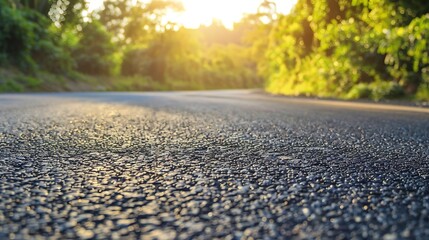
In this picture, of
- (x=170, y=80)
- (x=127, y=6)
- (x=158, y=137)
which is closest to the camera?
(x=158, y=137)

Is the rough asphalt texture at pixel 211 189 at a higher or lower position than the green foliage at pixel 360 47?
lower

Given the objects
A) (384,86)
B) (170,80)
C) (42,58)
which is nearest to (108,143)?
(384,86)

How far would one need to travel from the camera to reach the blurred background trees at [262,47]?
11578mm

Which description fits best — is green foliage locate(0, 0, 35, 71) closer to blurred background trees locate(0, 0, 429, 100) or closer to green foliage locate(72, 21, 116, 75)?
blurred background trees locate(0, 0, 429, 100)

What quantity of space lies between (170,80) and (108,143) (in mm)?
35185

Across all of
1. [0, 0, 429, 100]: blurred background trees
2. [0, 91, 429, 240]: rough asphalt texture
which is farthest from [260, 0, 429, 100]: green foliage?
[0, 91, 429, 240]: rough asphalt texture

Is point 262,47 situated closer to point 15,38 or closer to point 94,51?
point 94,51

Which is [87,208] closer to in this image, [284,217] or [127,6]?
[284,217]

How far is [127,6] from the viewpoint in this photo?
1684 inches

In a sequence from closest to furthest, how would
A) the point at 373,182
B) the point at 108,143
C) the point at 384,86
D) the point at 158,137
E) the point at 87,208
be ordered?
the point at 87,208 < the point at 373,182 < the point at 108,143 < the point at 158,137 < the point at 384,86

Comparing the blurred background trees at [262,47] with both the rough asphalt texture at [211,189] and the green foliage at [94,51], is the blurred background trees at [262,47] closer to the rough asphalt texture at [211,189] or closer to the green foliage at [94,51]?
the green foliage at [94,51]

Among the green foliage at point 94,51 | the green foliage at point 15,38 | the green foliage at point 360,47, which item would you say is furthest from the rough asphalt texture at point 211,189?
the green foliage at point 94,51

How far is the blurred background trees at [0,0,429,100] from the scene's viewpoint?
38.0ft

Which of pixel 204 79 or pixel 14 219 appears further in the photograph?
pixel 204 79
